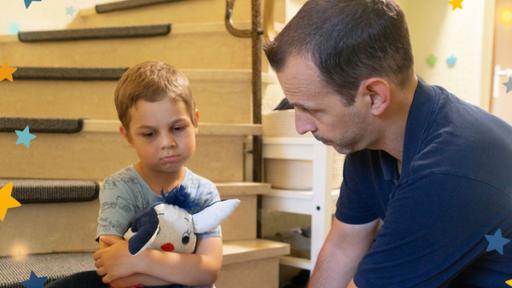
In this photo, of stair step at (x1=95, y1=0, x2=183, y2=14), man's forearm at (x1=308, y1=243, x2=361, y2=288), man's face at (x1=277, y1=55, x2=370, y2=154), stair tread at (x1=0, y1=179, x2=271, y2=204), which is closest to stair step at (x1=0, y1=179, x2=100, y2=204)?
stair tread at (x1=0, y1=179, x2=271, y2=204)

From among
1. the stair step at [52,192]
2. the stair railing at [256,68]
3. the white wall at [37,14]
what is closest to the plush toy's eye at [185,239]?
the stair step at [52,192]

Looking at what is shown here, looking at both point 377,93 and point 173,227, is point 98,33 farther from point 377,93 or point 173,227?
point 377,93

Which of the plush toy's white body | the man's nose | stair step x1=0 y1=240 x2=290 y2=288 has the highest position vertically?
the man's nose

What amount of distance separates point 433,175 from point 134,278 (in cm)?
62

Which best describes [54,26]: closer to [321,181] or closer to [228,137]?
[228,137]

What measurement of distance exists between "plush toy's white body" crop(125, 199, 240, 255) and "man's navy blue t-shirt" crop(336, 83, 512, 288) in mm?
325

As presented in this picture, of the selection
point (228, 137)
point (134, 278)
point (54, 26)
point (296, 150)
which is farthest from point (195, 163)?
point (54, 26)

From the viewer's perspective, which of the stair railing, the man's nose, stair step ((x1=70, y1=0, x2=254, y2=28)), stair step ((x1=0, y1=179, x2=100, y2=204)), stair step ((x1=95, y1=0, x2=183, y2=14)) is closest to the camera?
the man's nose

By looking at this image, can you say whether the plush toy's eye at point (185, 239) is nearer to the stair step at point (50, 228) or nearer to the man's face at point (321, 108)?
the man's face at point (321, 108)

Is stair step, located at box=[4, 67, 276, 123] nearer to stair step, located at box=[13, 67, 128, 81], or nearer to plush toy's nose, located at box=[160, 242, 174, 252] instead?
stair step, located at box=[13, 67, 128, 81]

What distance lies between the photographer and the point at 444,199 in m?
0.75

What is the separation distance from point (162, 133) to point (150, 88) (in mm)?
105

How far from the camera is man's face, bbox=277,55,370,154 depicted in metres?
0.84

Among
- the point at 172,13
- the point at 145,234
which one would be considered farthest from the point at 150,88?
the point at 172,13
